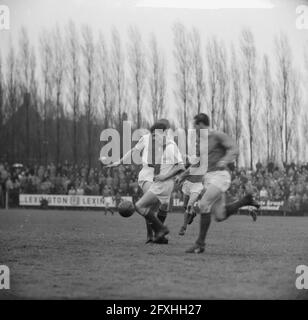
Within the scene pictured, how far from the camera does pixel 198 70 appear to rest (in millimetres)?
16781

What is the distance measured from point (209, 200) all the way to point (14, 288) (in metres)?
4.02

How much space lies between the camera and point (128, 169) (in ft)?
101

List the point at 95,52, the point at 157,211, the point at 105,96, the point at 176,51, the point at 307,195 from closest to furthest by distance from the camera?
the point at 157,211 < the point at 176,51 < the point at 95,52 < the point at 105,96 < the point at 307,195

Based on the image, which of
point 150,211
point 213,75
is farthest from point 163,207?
point 213,75

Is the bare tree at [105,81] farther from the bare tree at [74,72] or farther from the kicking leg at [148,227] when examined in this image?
the kicking leg at [148,227]

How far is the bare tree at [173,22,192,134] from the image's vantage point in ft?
49.5

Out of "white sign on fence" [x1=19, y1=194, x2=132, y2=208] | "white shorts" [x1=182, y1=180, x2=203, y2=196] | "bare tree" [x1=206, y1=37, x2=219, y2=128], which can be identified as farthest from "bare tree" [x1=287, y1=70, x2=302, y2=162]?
"white sign on fence" [x1=19, y1=194, x2=132, y2=208]

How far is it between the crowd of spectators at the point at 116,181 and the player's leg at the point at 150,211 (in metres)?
14.4

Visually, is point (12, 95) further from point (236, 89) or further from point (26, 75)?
point (236, 89)

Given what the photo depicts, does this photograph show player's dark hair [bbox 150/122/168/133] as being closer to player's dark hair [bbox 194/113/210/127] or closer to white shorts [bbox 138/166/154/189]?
white shorts [bbox 138/166/154/189]

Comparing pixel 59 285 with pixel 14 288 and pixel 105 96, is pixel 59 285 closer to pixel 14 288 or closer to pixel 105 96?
pixel 14 288

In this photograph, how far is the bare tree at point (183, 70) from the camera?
49.5 feet

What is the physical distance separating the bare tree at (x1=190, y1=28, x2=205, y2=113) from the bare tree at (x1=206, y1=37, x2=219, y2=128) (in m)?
0.19
